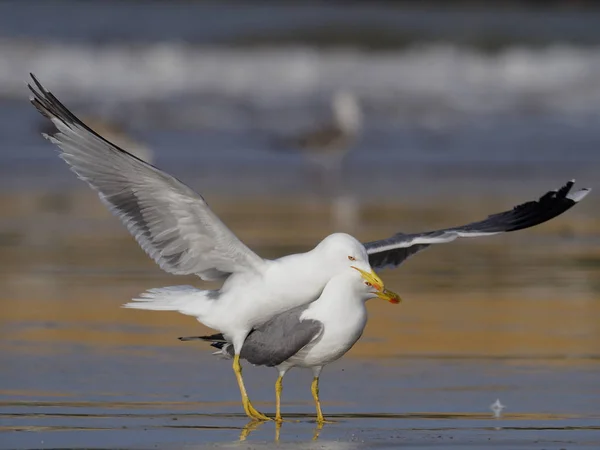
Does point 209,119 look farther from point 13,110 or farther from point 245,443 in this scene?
point 245,443

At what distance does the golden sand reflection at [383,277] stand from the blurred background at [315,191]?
1.2 inches

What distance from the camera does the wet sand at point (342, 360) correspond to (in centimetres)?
671

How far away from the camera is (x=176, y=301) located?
7.69m

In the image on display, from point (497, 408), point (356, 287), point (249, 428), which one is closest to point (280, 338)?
point (356, 287)

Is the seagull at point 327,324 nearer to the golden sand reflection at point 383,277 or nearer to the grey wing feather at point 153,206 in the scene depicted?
the grey wing feather at point 153,206

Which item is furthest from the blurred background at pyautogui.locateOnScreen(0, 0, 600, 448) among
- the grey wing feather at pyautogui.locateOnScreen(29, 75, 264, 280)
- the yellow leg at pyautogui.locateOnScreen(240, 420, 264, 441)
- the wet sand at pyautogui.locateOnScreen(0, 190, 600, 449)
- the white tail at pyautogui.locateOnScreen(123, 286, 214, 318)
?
the grey wing feather at pyautogui.locateOnScreen(29, 75, 264, 280)

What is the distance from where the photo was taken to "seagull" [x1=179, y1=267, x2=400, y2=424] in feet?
23.4

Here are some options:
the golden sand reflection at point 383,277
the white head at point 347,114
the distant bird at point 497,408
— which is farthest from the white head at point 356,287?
the white head at point 347,114

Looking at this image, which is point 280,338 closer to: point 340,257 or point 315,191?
point 340,257

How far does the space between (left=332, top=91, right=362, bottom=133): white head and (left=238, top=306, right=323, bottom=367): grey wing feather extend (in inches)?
445

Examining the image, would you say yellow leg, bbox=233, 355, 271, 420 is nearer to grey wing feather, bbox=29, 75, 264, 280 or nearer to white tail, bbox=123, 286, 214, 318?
white tail, bbox=123, 286, 214, 318

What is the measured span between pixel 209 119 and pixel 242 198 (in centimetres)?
692

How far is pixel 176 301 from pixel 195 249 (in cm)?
28

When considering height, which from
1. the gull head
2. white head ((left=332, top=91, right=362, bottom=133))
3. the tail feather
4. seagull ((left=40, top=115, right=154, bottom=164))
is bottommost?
the tail feather
